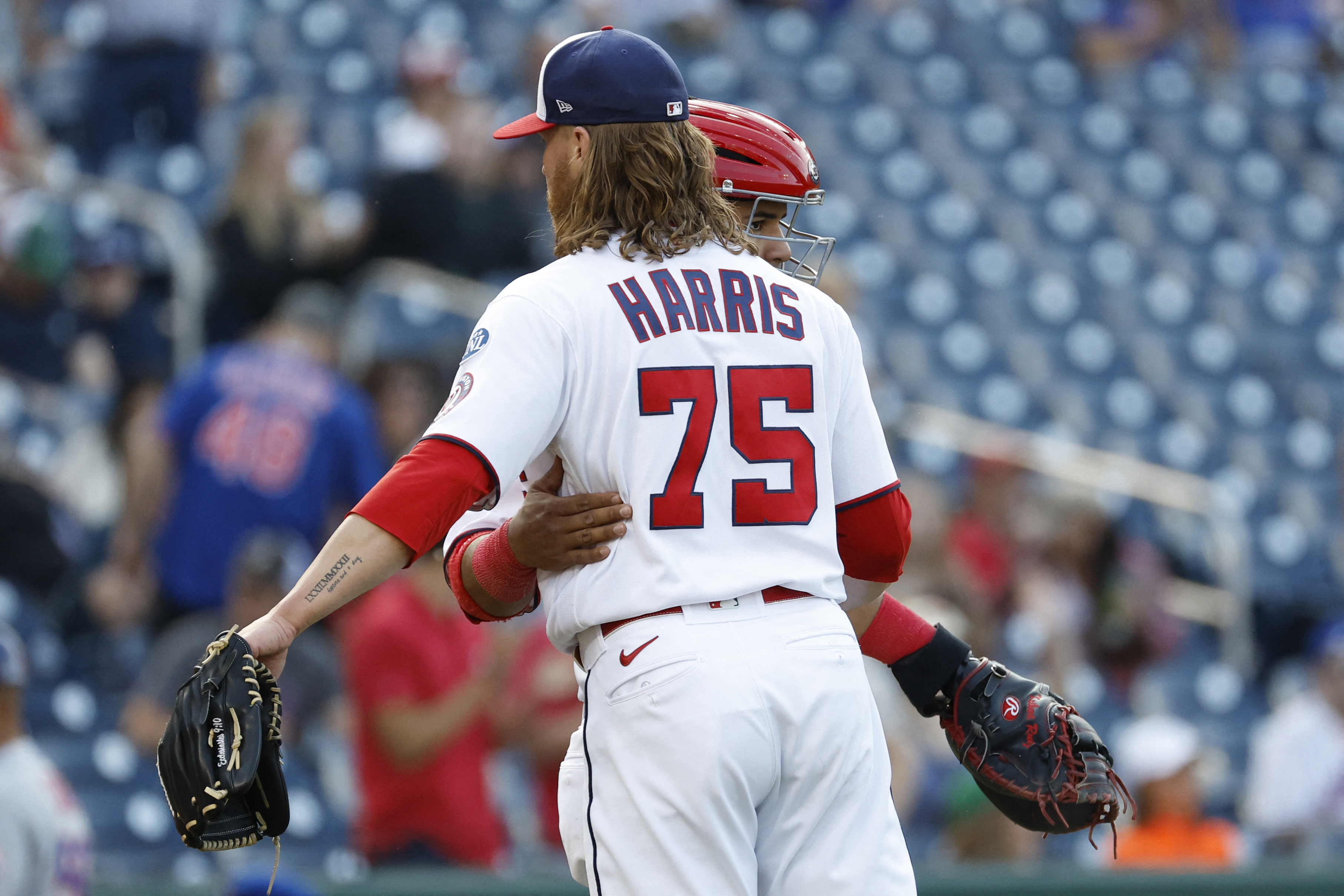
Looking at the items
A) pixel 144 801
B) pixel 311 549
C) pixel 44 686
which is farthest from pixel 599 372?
pixel 44 686

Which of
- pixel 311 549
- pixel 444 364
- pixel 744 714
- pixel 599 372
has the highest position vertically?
pixel 599 372

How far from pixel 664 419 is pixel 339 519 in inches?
161

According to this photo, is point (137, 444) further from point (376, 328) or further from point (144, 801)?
point (376, 328)

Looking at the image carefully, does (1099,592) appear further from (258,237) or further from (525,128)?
(525,128)

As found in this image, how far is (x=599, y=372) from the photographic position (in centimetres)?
254

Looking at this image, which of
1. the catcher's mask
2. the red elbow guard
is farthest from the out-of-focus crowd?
the catcher's mask

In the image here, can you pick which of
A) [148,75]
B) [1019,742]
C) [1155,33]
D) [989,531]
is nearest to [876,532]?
[1019,742]

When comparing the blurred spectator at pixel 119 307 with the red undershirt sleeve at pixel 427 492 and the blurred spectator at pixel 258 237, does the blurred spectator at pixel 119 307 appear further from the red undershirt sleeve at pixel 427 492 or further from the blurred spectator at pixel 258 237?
the red undershirt sleeve at pixel 427 492

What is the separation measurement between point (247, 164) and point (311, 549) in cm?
220

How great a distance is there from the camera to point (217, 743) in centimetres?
234

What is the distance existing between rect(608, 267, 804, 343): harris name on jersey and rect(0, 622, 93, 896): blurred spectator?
2645 mm

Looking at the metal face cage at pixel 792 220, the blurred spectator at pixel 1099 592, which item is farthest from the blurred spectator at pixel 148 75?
the metal face cage at pixel 792 220

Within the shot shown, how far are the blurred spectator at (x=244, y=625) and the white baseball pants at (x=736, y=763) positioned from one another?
11.0 feet

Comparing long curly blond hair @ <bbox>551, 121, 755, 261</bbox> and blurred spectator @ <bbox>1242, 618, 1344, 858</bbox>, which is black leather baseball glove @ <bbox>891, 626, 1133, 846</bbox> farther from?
blurred spectator @ <bbox>1242, 618, 1344, 858</bbox>
